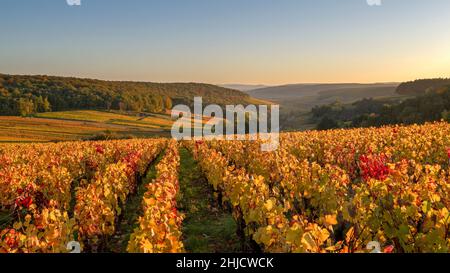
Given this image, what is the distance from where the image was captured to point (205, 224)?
9930 mm

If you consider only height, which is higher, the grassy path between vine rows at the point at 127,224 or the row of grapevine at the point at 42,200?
the row of grapevine at the point at 42,200

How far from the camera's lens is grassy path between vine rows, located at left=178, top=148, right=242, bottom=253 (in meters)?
8.14

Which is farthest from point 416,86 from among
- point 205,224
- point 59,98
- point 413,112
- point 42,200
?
point 42,200

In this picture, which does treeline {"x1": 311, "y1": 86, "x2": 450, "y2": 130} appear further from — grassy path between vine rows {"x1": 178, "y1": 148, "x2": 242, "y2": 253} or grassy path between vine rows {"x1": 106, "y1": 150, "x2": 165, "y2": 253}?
grassy path between vine rows {"x1": 106, "y1": 150, "x2": 165, "y2": 253}

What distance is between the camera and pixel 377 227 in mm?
5273

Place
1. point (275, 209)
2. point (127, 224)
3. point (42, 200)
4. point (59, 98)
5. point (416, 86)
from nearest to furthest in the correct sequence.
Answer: point (275, 209)
point (127, 224)
point (42, 200)
point (59, 98)
point (416, 86)

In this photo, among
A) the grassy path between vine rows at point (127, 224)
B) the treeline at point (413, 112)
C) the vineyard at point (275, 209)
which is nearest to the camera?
the vineyard at point (275, 209)

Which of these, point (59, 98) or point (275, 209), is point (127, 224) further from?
point (59, 98)

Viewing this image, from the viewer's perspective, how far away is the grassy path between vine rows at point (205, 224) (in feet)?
26.7

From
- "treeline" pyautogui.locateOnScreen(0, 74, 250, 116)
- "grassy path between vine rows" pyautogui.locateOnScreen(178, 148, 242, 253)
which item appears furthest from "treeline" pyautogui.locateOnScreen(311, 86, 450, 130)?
"treeline" pyautogui.locateOnScreen(0, 74, 250, 116)

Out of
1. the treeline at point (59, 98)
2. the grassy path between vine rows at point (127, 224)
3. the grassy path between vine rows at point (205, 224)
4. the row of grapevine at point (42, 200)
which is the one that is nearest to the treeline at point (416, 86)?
the treeline at point (59, 98)

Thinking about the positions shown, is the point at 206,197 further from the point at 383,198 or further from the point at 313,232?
the point at 313,232

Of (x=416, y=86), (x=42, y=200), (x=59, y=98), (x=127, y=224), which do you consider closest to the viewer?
(x=127, y=224)

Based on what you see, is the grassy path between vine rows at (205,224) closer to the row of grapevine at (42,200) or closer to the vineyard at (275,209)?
the vineyard at (275,209)
